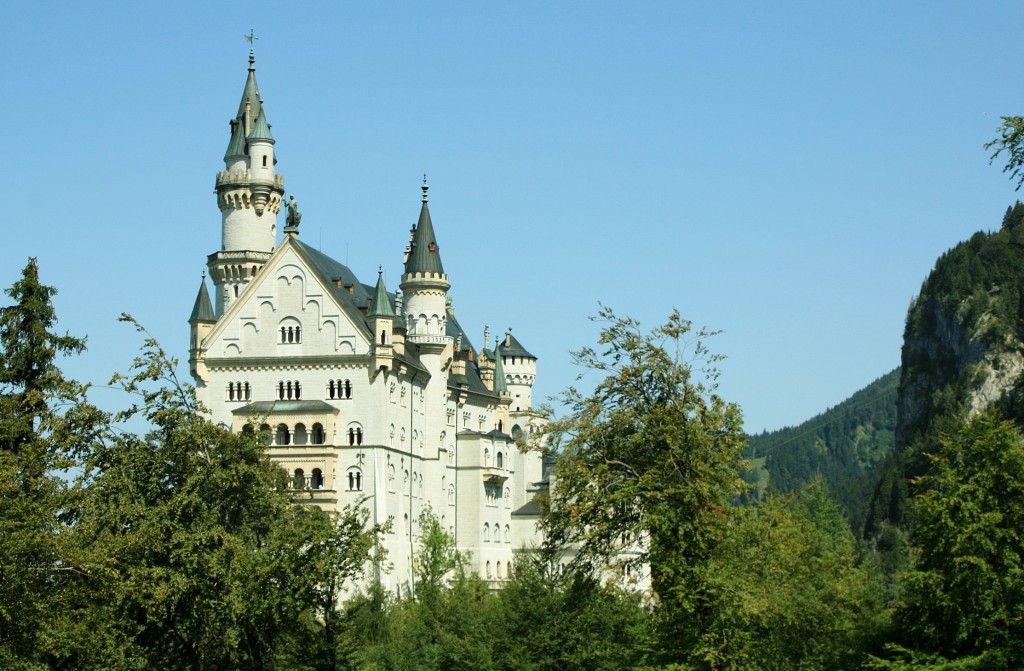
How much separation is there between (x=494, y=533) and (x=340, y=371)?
21.9m

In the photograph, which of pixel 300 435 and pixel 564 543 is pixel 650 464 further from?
pixel 300 435

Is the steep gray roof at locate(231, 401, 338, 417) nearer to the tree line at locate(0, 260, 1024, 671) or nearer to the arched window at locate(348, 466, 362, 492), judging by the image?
the arched window at locate(348, 466, 362, 492)

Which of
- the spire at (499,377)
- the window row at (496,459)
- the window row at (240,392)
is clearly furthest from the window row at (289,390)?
the spire at (499,377)

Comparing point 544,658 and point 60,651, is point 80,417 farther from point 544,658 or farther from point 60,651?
point 544,658

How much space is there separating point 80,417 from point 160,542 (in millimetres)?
4450

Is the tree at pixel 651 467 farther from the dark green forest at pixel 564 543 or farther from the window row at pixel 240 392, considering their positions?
the window row at pixel 240 392

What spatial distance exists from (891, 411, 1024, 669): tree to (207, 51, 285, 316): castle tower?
8130cm

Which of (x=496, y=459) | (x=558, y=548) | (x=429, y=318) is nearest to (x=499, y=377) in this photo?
(x=496, y=459)

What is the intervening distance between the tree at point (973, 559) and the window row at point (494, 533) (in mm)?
82043

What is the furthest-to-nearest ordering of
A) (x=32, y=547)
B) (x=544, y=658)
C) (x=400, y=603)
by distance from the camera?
1. (x=400, y=603)
2. (x=544, y=658)
3. (x=32, y=547)

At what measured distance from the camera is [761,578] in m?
46.6

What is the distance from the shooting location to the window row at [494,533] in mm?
127312

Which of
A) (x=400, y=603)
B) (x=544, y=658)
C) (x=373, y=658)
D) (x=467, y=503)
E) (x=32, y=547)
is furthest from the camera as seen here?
(x=467, y=503)

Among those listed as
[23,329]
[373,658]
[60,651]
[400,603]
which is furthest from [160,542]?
[400,603]
